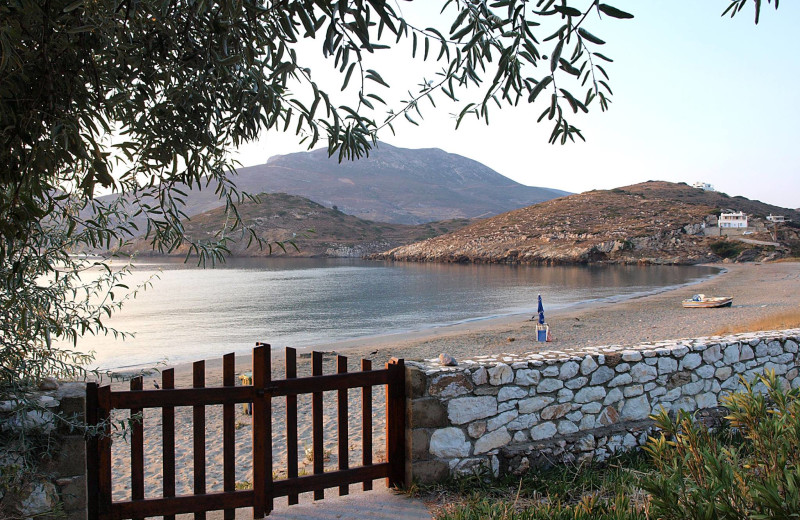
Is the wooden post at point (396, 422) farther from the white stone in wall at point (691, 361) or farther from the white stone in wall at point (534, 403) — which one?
the white stone in wall at point (691, 361)

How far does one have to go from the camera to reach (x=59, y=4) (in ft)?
9.25

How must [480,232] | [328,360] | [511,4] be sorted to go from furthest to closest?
[480,232] → [328,360] → [511,4]

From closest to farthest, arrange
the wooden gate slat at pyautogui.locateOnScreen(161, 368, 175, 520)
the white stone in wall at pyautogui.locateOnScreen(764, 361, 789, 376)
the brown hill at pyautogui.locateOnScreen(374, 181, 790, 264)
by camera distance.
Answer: the wooden gate slat at pyautogui.locateOnScreen(161, 368, 175, 520), the white stone in wall at pyautogui.locateOnScreen(764, 361, 789, 376), the brown hill at pyautogui.locateOnScreen(374, 181, 790, 264)

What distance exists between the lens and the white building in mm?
83900

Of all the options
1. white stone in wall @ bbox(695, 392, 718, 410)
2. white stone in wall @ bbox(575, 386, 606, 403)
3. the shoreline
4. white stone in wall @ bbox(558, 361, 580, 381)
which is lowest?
the shoreline

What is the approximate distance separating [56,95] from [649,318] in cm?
2760

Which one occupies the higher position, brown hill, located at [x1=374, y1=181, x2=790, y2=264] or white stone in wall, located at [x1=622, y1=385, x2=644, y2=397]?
brown hill, located at [x1=374, y1=181, x2=790, y2=264]

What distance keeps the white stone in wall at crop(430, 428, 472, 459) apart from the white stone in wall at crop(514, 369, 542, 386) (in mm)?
724

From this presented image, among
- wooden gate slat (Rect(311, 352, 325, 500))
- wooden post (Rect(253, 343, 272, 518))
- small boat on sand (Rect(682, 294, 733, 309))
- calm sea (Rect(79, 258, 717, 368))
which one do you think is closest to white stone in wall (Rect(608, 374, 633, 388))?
wooden gate slat (Rect(311, 352, 325, 500))

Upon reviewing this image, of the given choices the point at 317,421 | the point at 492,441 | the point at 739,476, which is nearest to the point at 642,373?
the point at 492,441

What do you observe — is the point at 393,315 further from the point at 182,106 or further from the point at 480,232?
the point at 480,232

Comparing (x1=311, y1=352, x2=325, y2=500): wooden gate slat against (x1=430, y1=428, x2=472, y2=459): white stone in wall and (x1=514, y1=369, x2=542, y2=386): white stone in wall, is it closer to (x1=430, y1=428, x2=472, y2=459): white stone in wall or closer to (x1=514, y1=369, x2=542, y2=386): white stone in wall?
(x1=430, y1=428, x2=472, y2=459): white stone in wall

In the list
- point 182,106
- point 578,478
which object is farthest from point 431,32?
point 578,478

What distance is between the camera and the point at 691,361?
20.4ft
